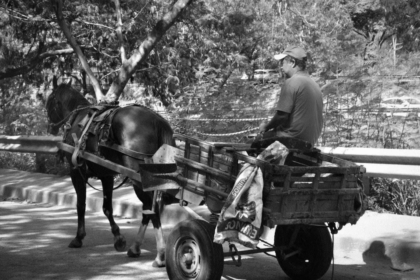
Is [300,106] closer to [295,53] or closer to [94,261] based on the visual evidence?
[295,53]

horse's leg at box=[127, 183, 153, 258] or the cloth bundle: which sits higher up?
the cloth bundle

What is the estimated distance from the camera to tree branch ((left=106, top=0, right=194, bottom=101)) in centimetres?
1353

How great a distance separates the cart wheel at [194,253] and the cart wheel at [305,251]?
868mm

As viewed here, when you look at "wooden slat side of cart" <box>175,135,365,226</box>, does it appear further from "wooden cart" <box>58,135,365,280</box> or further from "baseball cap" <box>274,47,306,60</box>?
"baseball cap" <box>274,47,306,60</box>

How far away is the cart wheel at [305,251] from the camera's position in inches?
250

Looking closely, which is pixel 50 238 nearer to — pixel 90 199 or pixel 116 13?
pixel 90 199

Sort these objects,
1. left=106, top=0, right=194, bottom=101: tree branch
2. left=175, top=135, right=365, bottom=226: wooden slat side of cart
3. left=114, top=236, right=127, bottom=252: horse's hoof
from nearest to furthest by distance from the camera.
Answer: left=175, top=135, right=365, bottom=226: wooden slat side of cart, left=114, top=236, right=127, bottom=252: horse's hoof, left=106, top=0, right=194, bottom=101: tree branch

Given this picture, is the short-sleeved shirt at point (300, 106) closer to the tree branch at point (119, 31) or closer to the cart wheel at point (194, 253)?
the cart wheel at point (194, 253)

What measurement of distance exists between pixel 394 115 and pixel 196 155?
4.72 m

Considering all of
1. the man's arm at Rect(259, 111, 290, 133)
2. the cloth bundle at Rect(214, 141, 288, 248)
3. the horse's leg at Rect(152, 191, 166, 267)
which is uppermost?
the man's arm at Rect(259, 111, 290, 133)

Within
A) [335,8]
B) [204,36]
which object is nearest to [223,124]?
[204,36]

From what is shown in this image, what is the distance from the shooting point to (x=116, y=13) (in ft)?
52.5

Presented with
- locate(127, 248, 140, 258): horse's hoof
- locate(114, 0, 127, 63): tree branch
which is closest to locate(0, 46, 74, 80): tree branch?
locate(114, 0, 127, 63): tree branch

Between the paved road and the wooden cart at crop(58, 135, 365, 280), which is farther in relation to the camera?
the paved road
